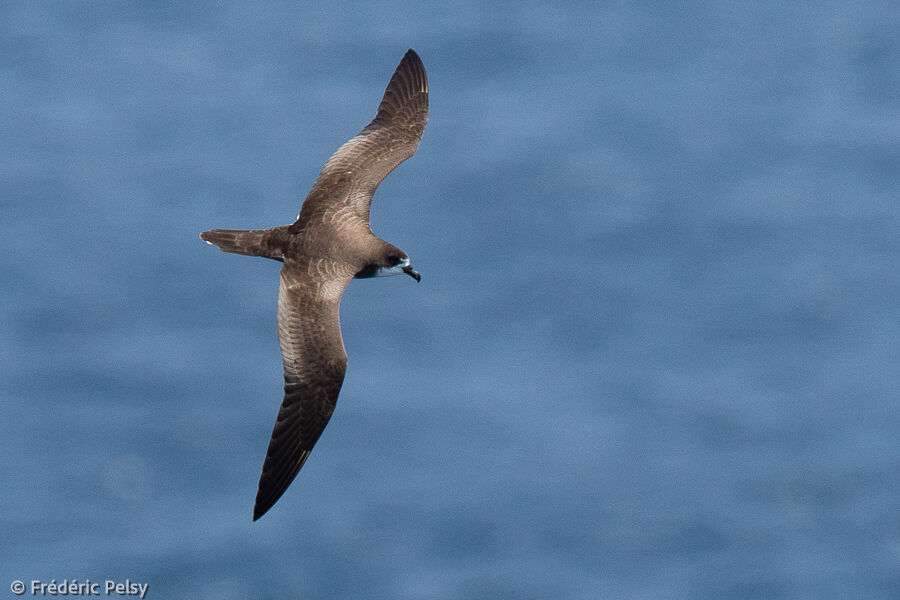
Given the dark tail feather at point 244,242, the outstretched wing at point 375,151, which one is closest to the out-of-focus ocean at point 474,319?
the outstretched wing at point 375,151

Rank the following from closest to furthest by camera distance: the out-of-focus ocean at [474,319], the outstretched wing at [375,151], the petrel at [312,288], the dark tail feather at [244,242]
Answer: the petrel at [312,288] → the dark tail feather at [244,242] → the outstretched wing at [375,151] → the out-of-focus ocean at [474,319]

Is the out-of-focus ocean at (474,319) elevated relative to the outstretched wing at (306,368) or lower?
elevated

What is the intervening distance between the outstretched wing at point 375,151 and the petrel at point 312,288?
0.02m

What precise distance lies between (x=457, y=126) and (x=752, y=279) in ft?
38.8

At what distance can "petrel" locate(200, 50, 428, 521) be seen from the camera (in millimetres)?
16641

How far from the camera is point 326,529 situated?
42125mm

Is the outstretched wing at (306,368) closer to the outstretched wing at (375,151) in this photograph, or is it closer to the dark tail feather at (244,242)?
the dark tail feather at (244,242)

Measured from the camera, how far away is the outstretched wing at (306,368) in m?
16.7

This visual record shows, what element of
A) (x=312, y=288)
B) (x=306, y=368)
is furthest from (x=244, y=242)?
(x=306, y=368)

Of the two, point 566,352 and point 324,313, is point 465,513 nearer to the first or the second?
point 566,352

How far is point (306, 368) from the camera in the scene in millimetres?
16672

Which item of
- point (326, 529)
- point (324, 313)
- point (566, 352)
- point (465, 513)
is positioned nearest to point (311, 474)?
point (326, 529)

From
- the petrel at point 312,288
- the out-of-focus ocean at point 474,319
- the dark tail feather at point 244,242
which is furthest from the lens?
the out-of-focus ocean at point 474,319

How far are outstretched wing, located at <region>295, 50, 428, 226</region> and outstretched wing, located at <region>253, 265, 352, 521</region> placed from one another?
1.25 m
